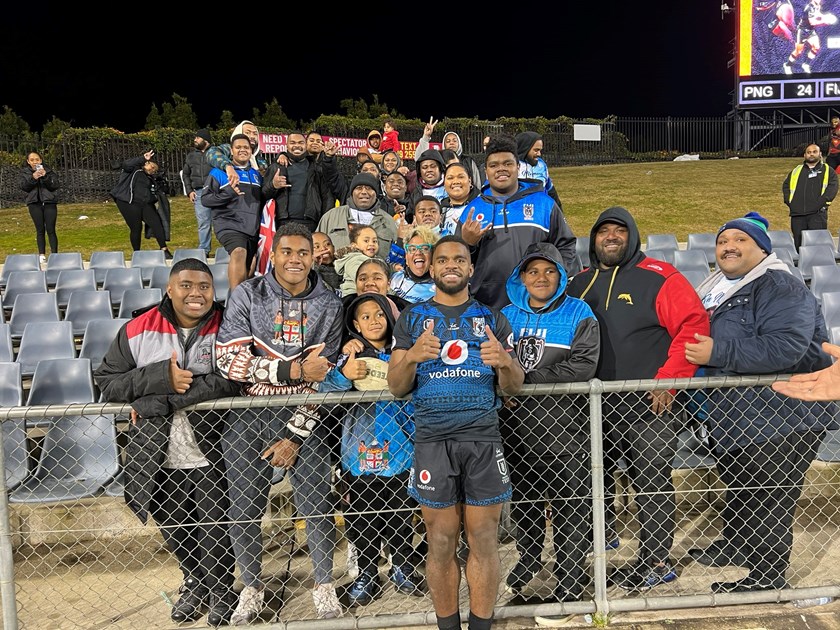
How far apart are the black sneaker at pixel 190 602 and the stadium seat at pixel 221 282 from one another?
12.9 feet

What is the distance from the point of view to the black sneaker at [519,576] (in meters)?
3.44

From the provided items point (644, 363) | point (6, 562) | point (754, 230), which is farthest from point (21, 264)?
point (754, 230)

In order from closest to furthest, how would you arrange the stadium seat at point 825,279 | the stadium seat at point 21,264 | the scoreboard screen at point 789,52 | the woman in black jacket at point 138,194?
the stadium seat at point 825,279 < the stadium seat at point 21,264 < the woman in black jacket at point 138,194 < the scoreboard screen at point 789,52

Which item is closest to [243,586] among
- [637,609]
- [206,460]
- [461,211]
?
[206,460]

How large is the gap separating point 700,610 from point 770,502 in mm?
657

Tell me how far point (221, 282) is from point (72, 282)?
5.42 ft

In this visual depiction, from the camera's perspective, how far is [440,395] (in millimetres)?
2832

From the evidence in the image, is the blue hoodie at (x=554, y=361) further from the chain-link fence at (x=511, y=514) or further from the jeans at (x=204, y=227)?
the jeans at (x=204, y=227)

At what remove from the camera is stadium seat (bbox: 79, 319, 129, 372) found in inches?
202

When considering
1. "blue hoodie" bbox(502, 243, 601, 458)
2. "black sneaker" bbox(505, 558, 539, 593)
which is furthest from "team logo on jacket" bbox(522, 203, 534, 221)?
"black sneaker" bbox(505, 558, 539, 593)

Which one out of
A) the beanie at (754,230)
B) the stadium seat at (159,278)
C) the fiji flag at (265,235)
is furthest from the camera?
the stadium seat at (159,278)

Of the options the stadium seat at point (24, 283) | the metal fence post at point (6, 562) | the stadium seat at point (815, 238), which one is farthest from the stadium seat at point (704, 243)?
the metal fence post at point (6, 562)

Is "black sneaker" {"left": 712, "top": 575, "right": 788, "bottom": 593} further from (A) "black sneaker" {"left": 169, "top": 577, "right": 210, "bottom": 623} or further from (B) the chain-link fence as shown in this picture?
(A) "black sneaker" {"left": 169, "top": 577, "right": 210, "bottom": 623}

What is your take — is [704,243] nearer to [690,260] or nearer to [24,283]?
[690,260]
